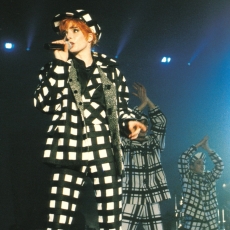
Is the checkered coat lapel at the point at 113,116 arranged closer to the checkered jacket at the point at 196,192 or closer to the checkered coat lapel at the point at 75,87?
the checkered coat lapel at the point at 75,87

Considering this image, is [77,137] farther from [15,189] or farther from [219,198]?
[219,198]

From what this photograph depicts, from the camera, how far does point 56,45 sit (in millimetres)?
1749

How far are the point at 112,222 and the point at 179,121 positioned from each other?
3.73 metres

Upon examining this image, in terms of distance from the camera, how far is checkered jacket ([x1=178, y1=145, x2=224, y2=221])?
459 cm

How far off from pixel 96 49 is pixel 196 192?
208cm

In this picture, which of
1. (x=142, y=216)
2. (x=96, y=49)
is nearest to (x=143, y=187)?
(x=142, y=216)

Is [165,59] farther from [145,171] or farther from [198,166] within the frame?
[145,171]

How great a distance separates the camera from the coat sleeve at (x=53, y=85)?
1772mm

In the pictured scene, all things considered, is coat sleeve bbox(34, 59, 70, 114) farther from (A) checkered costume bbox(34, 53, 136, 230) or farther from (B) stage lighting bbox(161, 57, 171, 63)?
(B) stage lighting bbox(161, 57, 171, 63)

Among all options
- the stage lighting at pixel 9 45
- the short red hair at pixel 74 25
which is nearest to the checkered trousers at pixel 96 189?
the short red hair at pixel 74 25

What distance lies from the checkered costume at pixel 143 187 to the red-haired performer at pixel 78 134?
5.78 ft

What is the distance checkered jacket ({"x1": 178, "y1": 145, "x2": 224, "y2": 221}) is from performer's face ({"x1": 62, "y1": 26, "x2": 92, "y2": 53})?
121 inches

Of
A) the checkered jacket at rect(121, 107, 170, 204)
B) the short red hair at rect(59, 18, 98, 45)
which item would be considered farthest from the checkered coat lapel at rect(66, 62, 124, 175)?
the checkered jacket at rect(121, 107, 170, 204)

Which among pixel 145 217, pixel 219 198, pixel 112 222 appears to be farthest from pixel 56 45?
pixel 219 198
